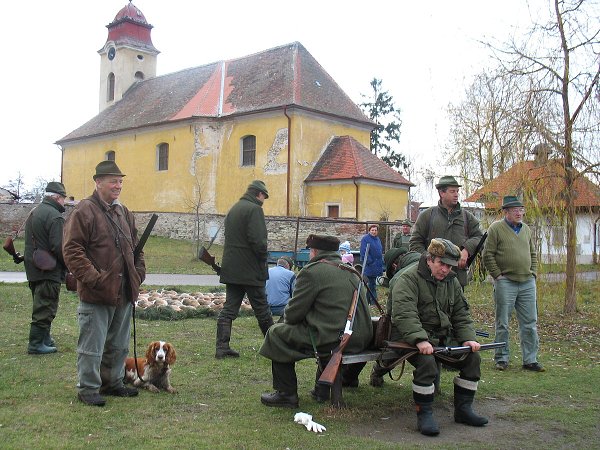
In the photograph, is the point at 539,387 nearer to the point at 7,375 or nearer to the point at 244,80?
the point at 7,375

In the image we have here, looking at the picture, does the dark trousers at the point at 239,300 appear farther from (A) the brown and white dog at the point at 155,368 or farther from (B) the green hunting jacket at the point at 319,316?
(B) the green hunting jacket at the point at 319,316

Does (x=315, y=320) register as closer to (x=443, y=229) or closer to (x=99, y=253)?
(x=99, y=253)

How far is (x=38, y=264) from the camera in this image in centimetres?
763

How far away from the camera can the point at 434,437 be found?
523 centimetres

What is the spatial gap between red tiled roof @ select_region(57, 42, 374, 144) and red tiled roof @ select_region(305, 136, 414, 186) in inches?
70.0

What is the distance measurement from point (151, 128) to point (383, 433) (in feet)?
115

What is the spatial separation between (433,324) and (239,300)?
3021 millimetres

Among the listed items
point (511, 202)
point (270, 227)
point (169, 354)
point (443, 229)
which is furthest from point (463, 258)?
point (270, 227)

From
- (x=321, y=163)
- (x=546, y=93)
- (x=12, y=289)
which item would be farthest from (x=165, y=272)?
(x=546, y=93)

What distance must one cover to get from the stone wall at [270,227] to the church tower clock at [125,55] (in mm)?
11022

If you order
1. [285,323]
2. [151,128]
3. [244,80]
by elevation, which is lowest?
[285,323]

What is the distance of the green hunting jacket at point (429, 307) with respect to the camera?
5.59 metres

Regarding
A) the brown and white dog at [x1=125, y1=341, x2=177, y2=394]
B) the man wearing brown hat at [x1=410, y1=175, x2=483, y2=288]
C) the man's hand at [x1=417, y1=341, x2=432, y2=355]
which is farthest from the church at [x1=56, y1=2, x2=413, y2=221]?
the man's hand at [x1=417, y1=341, x2=432, y2=355]

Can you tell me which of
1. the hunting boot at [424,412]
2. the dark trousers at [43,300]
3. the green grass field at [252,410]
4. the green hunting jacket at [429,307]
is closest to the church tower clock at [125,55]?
the green grass field at [252,410]
